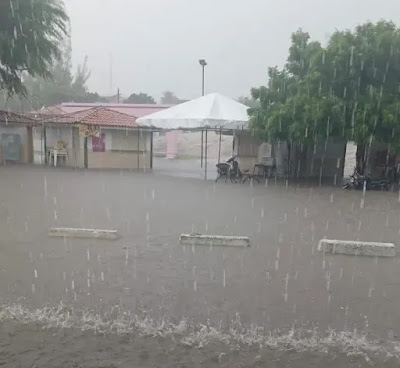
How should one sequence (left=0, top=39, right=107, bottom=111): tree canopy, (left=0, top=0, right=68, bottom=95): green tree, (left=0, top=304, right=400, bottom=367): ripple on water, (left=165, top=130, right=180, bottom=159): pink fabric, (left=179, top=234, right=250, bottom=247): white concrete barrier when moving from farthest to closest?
(left=0, top=39, right=107, bottom=111): tree canopy → (left=165, top=130, right=180, bottom=159): pink fabric → (left=0, top=0, right=68, bottom=95): green tree → (left=179, top=234, right=250, bottom=247): white concrete barrier → (left=0, top=304, right=400, bottom=367): ripple on water

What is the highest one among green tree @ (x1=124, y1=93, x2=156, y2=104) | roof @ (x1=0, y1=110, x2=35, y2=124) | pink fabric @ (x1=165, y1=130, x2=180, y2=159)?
green tree @ (x1=124, y1=93, x2=156, y2=104)

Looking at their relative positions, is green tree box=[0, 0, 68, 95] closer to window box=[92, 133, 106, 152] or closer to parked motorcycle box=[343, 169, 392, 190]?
window box=[92, 133, 106, 152]

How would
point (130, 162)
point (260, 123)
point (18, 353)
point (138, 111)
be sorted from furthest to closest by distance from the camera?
point (138, 111) < point (130, 162) < point (260, 123) < point (18, 353)

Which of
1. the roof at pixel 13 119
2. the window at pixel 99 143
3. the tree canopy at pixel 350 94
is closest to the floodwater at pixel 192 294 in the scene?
the tree canopy at pixel 350 94

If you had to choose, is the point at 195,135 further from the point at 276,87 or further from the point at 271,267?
the point at 271,267

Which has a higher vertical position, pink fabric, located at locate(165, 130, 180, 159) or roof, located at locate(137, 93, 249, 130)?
roof, located at locate(137, 93, 249, 130)

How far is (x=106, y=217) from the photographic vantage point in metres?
9.56

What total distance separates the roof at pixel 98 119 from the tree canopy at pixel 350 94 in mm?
9096

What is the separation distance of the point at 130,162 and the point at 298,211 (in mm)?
12984

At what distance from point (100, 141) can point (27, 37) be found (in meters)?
7.17

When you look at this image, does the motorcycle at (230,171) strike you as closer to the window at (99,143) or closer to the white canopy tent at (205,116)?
the white canopy tent at (205,116)

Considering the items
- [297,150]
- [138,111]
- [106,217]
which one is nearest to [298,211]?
[106,217]

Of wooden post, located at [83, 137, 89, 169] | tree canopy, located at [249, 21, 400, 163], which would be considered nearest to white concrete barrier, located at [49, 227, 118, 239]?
tree canopy, located at [249, 21, 400, 163]

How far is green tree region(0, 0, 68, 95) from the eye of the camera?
14147mm
